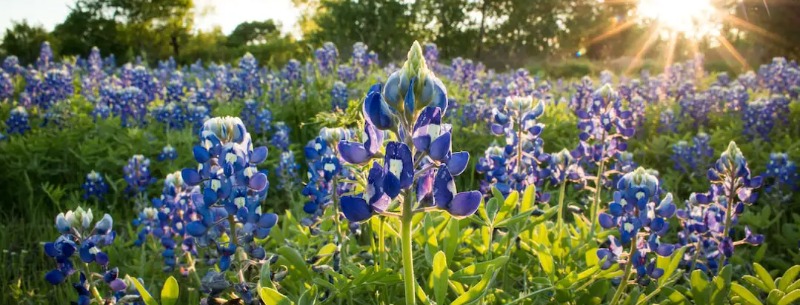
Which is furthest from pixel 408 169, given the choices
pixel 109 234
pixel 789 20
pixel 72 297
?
pixel 789 20

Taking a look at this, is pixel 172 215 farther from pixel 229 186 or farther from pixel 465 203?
pixel 465 203

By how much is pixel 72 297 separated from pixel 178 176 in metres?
0.74

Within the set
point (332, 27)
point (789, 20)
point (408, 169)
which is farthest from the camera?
point (332, 27)

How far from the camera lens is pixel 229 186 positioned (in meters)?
1.69

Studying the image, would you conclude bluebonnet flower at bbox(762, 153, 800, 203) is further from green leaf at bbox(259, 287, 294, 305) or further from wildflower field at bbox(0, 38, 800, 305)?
green leaf at bbox(259, 287, 294, 305)

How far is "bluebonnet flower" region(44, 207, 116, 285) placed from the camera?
75.6 inches

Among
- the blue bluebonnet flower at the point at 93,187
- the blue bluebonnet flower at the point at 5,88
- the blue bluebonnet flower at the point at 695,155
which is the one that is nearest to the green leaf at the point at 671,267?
the blue bluebonnet flower at the point at 695,155

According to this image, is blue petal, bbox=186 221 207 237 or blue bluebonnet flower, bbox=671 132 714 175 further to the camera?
blue bluebonnet flower, bbox=671 132 714 175

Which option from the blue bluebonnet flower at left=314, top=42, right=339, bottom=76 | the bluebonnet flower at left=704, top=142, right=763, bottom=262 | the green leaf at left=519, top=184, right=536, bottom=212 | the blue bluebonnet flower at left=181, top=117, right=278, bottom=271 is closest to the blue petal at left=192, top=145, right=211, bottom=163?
the blue bluebonnet flower at left=181, top=117, right=278, bottom=271

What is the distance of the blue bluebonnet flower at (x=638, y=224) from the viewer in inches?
80.2

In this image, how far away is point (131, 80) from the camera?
297 inches

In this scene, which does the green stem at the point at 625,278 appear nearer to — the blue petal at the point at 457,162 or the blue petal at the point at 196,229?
the blue petal at the point at 457,162

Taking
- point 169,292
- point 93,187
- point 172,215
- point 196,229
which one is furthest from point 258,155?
point 93,187

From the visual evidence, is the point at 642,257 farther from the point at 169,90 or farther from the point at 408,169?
the point at 169,90
